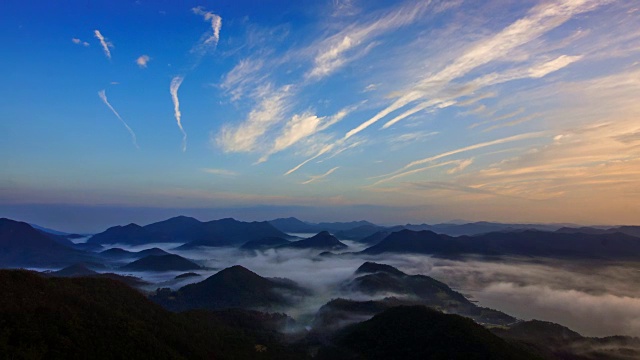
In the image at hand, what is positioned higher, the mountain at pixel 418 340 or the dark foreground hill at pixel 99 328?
the dark foreground hill at pixel 99 328

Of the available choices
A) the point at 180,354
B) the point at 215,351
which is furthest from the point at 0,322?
the point at 215,351

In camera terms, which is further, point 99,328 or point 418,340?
point 418,340

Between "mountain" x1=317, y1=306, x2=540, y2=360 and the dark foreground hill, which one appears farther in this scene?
"mountain" x1=317, y1=306, x2=540, y2=360

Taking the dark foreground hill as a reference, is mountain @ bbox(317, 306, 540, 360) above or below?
below

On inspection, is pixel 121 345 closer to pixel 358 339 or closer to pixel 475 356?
pixel 358 339
